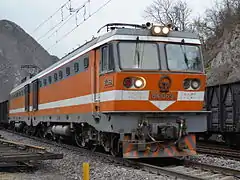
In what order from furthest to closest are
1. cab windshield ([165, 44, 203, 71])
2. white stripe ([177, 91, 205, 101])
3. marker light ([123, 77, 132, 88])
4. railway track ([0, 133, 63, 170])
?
cab windshield ([165, 44, 203, 71]) < white stripe ([177, 91, 205, 101]) < marker light ([123, 77, 132, 88]) < railway track ([0, 133, 63, 170])

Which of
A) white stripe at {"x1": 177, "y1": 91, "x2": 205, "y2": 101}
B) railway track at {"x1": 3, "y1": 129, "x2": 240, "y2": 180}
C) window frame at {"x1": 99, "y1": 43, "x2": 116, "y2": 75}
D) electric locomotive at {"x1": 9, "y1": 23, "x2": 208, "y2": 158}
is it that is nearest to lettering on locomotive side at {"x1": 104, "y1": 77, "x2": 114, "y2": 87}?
electric locomotive at {"x1": 9, "y1": 23, "x2": 208, "y2": 158}

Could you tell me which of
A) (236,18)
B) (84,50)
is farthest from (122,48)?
(236,18)

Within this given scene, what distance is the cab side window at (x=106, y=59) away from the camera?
35.6ft

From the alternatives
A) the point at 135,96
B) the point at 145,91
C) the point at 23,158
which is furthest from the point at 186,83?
the point at 23,158

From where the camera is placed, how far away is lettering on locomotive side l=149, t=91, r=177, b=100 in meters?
10.8

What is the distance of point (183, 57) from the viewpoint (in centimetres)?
1130

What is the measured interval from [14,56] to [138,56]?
125545 mm

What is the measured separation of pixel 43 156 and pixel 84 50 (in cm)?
396

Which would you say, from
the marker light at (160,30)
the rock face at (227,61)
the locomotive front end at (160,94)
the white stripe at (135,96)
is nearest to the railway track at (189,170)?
the locomotive front end at (160,94)

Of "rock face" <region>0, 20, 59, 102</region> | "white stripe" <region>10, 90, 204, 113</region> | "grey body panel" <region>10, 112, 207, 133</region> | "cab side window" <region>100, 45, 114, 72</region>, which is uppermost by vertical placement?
"rock face" <region>0, 20, 59, 102</region>

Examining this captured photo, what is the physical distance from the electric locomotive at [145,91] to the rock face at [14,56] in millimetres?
95027

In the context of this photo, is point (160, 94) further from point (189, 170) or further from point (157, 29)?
point (189, 170)

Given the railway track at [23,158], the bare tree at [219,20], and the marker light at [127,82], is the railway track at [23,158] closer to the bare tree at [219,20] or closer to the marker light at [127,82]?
the marker light at [127,82]

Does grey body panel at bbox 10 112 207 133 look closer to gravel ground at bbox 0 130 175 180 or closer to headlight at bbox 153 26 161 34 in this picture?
gravel ground at bbox 0 130 175 180
